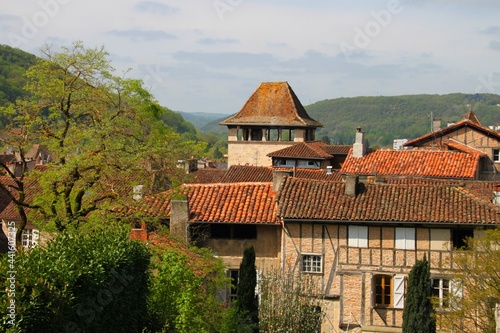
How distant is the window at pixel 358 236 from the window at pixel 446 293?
3080 millimetres

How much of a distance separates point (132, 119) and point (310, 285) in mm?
8652

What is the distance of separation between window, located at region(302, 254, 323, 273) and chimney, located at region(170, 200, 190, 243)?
4819 millimetres

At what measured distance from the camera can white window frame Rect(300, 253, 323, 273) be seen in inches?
1203

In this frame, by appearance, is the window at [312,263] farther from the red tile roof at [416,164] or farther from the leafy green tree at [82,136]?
the red tile roof at [416,164]

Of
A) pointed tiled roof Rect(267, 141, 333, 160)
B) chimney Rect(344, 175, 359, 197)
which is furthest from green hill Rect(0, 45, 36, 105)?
chimney Rect(344, 175, 359, 197)

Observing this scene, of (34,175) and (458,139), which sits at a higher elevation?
(458,139)

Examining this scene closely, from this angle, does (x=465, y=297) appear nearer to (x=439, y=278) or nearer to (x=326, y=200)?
(x=439, y=278)

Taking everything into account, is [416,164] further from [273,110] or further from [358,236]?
[273,110]

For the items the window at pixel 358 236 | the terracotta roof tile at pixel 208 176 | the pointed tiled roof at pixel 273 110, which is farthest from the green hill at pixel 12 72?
the window at pixel 358 236

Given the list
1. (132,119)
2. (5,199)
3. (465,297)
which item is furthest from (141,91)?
(5,199)

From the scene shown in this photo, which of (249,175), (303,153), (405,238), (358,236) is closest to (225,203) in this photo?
(358,236)

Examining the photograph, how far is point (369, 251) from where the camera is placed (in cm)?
3044

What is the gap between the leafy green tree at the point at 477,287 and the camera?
24188 millimetres

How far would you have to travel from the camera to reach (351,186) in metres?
31.5
